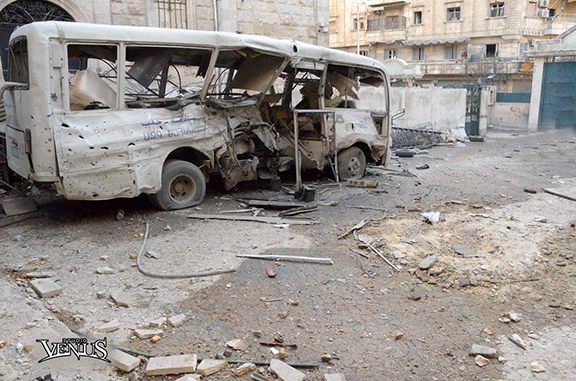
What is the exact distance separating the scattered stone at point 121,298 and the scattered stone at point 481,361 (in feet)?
9.21

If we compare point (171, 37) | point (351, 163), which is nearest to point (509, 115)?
point (351, 163)

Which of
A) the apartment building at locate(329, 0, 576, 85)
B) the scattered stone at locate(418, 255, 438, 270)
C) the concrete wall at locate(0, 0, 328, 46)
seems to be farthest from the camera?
the apartment building at locate(329, 0, 576, 85)

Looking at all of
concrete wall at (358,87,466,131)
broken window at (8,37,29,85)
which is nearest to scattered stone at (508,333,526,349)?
broken window at (8,37,29,85)

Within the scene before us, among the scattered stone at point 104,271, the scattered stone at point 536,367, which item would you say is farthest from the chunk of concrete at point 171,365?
the scattered stone at point 536,367

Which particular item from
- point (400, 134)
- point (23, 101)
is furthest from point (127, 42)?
point (400, 134)

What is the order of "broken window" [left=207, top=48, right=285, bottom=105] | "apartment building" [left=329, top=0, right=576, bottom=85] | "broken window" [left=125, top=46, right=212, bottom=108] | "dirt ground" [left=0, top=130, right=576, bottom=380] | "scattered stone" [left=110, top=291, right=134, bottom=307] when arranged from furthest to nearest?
"apartment building" [left=329, top=0, right=576, bottom=85]
"broken window" [left=207, top=48, right=285, bottom=105]
"broken window" [left=125, top=46, right=212, bottom=108]
"scattered stone" [left=110, top=291, right=134, bottom=307]
"dirt ground" [left=0, top=130, right=576, bottom=380]

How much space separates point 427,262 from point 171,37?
4.34m

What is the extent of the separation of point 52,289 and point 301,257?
2.42m

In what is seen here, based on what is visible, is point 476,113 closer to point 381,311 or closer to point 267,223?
point 267,223

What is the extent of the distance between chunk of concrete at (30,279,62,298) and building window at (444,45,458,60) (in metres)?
41.9

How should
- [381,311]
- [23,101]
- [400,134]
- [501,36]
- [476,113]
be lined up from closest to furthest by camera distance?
[381,311] → [23,101] → [400,134] → [476,113] → [501,36]

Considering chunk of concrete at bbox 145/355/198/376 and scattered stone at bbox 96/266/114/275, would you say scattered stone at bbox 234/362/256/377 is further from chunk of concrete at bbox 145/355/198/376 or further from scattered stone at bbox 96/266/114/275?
scattered stone at bbox 96/266/114/275

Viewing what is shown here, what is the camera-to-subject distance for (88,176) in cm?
618

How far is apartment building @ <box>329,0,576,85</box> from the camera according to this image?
38.1m
